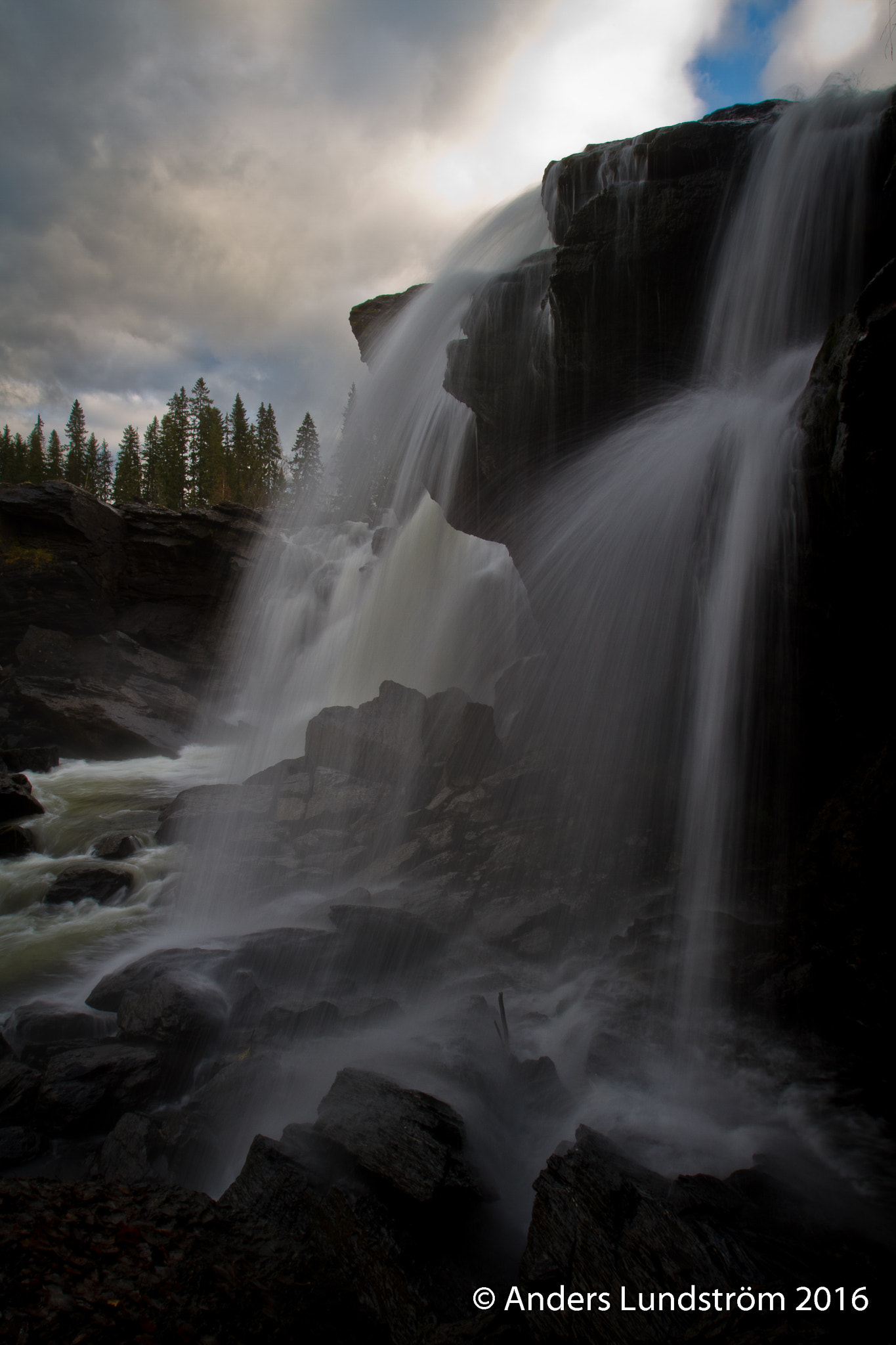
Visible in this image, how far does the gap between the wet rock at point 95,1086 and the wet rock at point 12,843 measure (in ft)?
29.8

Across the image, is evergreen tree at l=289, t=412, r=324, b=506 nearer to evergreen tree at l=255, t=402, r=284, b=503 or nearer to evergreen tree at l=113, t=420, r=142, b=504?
Answer: evergreen tree at l=255, t=402, r=284, b=503

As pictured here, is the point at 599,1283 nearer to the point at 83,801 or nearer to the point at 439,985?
the point at 439,985

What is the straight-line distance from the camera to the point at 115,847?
13.8m

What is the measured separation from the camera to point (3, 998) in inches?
341

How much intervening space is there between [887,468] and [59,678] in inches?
1065

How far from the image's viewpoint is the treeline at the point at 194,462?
5125 cm

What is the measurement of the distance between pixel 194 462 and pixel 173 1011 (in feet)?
180

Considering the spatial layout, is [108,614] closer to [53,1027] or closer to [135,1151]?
[53,1027]

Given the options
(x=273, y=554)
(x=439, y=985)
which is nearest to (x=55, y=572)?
(x=273, y=554)

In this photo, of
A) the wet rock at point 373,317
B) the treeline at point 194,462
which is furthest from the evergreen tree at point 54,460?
the wet rock at point 373,317

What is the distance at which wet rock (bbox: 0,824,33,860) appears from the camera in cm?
1402

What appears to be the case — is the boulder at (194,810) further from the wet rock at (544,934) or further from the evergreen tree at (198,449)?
the evergreen tree at (198,449)

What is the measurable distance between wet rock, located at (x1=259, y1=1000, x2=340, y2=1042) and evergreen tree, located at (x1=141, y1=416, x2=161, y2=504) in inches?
2105

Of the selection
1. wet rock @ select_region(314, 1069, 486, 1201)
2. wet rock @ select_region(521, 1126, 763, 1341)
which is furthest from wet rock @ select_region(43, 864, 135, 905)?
wet rock @ select_region(521, 1126, 763, 1341)
